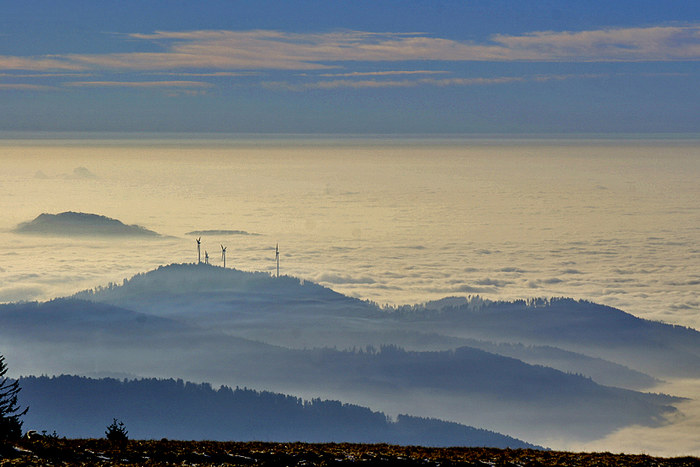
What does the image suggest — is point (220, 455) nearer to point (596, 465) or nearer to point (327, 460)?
point (327, 460)

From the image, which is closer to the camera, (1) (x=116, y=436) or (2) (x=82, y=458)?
(2) (x=82, y=458)

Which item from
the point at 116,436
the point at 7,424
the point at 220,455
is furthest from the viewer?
the point at 7,424

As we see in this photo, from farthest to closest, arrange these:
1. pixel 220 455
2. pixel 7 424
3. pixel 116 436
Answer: pixel 7 424, pixel 116 436, pixel 220 455

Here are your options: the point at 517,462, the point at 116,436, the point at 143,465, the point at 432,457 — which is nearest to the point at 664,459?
the point at 517,462

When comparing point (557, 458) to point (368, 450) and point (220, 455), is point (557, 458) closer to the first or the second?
point (368, 450)

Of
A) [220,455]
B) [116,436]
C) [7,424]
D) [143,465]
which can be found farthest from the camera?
[7,424]

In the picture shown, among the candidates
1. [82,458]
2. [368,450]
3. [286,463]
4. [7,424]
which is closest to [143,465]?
[82,458]
